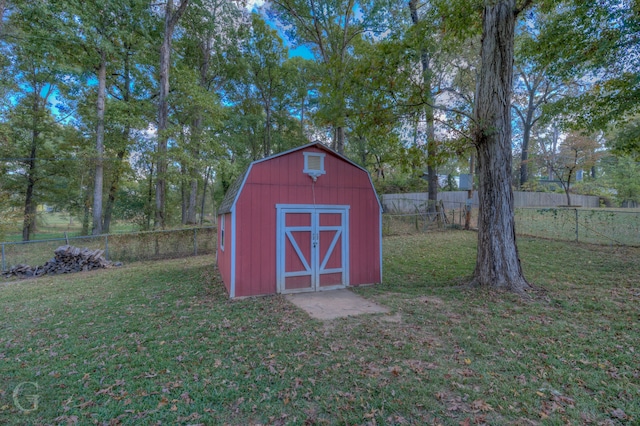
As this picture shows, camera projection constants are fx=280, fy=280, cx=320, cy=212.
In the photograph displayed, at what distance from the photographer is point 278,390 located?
8.78ft

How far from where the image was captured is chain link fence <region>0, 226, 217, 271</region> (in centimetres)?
909

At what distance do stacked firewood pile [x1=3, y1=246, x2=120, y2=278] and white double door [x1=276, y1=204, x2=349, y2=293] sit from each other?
7.12m

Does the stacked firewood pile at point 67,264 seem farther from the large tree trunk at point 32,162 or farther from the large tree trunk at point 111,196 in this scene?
the large tree trunk at point 111,196

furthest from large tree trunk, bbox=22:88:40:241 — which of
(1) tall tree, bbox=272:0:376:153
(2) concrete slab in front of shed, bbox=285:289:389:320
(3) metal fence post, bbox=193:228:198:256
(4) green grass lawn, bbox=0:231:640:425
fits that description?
(2) concrete slab in front of shed, bbox=285:289:389:320

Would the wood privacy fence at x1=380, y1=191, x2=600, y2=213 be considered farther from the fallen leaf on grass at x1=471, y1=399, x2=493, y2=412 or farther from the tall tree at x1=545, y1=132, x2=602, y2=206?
the fallen leaf on grass at x1=471, y1=399, x2=493, y2=412

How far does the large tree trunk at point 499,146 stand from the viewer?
5430mm

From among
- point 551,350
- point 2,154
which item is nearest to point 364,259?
point 551,350

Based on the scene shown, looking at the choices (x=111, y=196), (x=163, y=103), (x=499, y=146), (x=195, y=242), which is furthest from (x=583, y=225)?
(x=111, y=196)

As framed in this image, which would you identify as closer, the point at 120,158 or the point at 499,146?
the point at 499,146

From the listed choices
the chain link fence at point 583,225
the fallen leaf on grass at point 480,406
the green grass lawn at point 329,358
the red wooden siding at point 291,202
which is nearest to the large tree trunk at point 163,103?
the green grass lawn at point 329,358

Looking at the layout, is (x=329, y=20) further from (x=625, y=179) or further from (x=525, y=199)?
(x=625, y=179)

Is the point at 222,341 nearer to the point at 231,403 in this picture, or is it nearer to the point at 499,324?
the point at 231,403

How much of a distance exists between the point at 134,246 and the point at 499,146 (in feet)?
37.9

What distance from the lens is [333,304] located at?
5293 mm
